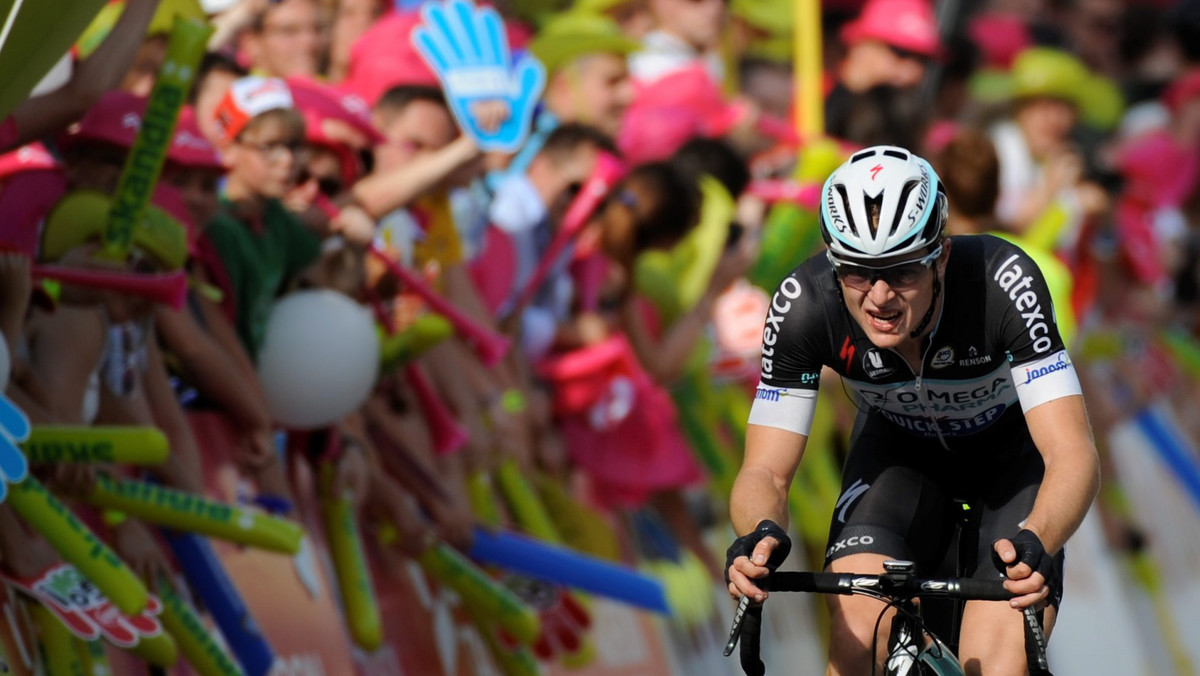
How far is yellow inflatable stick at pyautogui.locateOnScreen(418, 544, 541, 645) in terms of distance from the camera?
772cm

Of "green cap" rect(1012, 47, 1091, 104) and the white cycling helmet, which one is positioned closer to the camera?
the white cycling helmet

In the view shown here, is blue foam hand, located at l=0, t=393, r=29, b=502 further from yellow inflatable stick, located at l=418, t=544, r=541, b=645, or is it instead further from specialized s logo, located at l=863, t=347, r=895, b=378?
yellow inflatable stick, located at l=418, t=544, r=541, b=645

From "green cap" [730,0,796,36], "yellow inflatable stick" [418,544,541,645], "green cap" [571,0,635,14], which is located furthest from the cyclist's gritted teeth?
"green cap" [730,0,796,36]

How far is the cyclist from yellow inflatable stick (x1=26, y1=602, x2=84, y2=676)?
1967 mm

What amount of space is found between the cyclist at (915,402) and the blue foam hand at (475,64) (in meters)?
2.53

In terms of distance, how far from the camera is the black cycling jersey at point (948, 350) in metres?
5.44

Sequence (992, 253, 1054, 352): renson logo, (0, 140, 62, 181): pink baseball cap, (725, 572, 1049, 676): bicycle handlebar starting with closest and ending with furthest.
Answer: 1. (725, 572, 1049, 676): bicycle handlebar
2. (992, 253, 1054, 352): renson logo
3. (0, 140, 62, 181): pink baseball cap

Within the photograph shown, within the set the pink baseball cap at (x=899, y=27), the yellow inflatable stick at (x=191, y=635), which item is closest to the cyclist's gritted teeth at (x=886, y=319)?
the yellow inflatable stick at (x=191, y=635)

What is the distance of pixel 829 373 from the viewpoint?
1124cm

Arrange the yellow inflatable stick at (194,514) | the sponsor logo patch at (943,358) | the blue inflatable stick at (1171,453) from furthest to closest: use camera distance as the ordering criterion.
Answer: the blue inflatable stick at (1171,453)
the yellow inflatable stick at (194,514)
the sponsor logo patch at (943,358)

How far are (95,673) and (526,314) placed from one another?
373 cm

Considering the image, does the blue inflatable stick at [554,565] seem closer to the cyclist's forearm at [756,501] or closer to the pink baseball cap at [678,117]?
the cyclist's forearm at [756,501]

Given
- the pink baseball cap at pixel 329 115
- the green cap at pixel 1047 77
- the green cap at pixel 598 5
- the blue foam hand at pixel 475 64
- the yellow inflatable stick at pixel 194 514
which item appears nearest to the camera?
the yellow inflatable stick at pixel 194 514

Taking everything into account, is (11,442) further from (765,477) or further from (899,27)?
(899,27)
